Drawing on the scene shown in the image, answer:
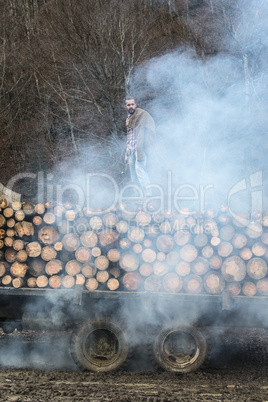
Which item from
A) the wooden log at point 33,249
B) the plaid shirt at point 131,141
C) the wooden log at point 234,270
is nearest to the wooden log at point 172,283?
the wooden log at point 234,270

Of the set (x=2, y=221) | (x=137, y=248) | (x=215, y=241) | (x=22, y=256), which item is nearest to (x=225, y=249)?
(x=215, y=241)

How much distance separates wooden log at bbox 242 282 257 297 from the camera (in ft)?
15.0

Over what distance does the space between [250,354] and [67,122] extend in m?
12.8

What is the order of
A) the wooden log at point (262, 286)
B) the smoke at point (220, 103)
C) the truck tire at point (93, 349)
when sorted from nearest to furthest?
the wooden log at point (262, 286), the truck tire at point (93, 349), the smoke at point (220, 103)

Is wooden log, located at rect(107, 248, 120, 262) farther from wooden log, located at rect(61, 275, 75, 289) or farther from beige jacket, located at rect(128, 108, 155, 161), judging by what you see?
beige jacket, located at rect(128, 108, 155, 161)

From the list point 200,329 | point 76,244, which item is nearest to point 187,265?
point 200,329

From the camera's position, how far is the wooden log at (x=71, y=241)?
486 centimetres

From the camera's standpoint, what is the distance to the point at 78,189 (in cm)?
588

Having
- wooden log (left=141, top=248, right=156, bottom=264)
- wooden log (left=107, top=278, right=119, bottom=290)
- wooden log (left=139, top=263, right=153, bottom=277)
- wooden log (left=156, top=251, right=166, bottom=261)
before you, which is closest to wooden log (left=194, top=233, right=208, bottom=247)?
wooden log (left=156, top=251, right=166, bottom=261)

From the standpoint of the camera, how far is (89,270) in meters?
4.77

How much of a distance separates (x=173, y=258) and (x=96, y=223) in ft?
3.20

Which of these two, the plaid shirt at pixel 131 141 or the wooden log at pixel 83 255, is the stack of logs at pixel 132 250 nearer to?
the wooden log at pixel 83 255

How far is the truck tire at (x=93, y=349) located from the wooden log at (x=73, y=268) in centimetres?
58

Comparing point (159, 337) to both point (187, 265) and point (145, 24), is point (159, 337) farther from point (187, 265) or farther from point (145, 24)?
point (145, 24)
